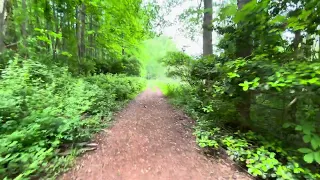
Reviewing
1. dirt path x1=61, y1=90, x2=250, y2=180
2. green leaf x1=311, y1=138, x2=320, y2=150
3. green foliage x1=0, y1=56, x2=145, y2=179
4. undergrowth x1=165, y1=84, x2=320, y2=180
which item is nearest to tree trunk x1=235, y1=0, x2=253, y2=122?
undergrowth x1=165, y1=84, x2=320, y2=180

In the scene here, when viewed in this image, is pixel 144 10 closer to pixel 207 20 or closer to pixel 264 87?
pixel 207 20

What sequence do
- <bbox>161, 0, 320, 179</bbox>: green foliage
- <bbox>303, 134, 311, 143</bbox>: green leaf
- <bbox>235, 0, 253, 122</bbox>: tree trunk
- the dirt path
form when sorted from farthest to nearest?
<bbox>235, 0, 253, 122</bbox>: tree trunk < the dirt path < <bbox>161, 0, 320, 179</bbox>: green foliage < <bbox>303, 134, 311, 143</bbox>: green leaf

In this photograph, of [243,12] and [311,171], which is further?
A: [243,12]

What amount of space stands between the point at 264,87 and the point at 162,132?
2.65 metres

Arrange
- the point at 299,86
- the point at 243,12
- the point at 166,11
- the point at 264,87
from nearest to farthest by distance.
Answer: the point at 299,86 → the point at 264,87 → the point at 243,12 → the point at 166,11

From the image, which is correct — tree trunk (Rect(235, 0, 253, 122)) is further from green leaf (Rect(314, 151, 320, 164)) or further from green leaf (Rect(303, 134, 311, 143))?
green leaf (Rect(314, 151, 320, 164))

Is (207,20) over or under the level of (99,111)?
over

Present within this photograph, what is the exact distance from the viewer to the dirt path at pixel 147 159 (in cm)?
274

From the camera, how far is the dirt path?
2.74 metres

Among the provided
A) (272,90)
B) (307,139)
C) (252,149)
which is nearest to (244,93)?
(272,90)

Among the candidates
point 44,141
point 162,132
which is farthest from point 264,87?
point 44,141

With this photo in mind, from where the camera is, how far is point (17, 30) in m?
7.21

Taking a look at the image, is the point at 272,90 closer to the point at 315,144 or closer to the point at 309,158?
the point at 315,144

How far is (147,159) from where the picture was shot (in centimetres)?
319
